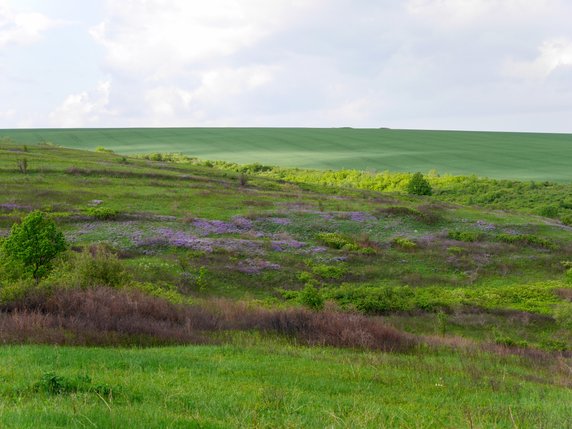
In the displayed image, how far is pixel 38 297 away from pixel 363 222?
4005 centimetres

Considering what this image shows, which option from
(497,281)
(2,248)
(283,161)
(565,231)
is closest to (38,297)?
(2,248)

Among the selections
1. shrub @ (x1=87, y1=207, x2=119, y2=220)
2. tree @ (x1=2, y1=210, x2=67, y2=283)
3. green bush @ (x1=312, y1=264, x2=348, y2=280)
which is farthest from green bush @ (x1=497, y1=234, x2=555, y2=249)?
tree @ (x1=2, y1=210, x2=67, y2=283)

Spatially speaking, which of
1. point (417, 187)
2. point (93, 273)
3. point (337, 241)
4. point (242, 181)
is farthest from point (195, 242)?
point (417, 187)

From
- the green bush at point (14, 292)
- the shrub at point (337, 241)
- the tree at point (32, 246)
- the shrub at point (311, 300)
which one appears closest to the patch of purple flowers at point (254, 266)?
the shrub at point (337, 241)

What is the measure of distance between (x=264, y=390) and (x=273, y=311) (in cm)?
1203

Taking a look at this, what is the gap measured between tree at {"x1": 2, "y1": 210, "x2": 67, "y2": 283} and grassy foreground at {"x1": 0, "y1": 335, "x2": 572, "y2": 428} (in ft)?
46.9

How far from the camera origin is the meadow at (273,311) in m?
10.1

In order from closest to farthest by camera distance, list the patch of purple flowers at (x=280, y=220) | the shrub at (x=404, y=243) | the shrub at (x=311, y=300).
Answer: the shrub at (x=311, y=300), the shrub at (x=404, y=243), the patch of purple flowers at (x=280, y=220)

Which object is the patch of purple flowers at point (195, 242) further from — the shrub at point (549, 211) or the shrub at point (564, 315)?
the shrub at point (549, 211)

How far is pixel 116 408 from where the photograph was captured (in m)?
8.38

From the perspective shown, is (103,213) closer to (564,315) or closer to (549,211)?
(564,315)

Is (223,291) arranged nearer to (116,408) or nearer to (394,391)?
(394,391)

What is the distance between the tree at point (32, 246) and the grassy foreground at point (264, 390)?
46.9ft

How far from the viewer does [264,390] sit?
11.1 metres
